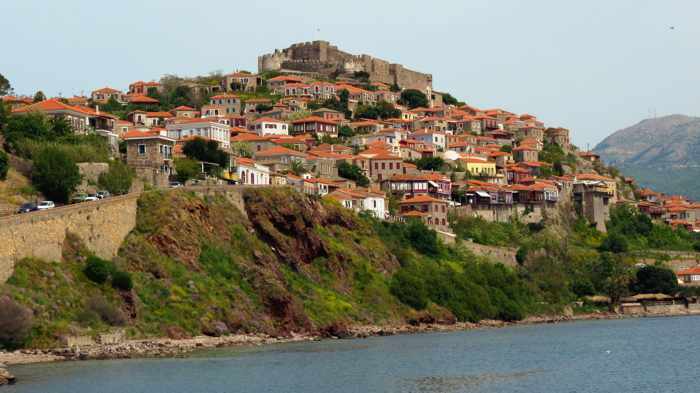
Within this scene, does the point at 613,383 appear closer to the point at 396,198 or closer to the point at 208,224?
the point at 208,224

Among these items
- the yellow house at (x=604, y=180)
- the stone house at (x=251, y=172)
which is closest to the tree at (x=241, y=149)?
the stone house at (x=251, y=172)

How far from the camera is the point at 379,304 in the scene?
7838 cm

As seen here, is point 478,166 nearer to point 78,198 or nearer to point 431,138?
point 431,138

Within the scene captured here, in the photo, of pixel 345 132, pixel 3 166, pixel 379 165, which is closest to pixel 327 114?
pixel 345 132

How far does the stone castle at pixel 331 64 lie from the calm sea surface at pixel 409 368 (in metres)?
73.0

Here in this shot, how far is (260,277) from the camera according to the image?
235ft

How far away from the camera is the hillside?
60406mm

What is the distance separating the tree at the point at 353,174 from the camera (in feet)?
334

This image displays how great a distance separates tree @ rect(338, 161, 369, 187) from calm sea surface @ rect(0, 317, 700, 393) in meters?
29.6

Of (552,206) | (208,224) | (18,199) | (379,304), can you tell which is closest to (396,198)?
(552,206)

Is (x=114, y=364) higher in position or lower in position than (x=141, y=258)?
lower

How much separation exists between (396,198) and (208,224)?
1232 inches

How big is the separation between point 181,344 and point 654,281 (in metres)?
49.5

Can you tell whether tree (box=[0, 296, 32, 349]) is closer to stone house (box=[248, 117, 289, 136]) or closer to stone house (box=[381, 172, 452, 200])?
stone house (box=[381, 172, 452, 200])
